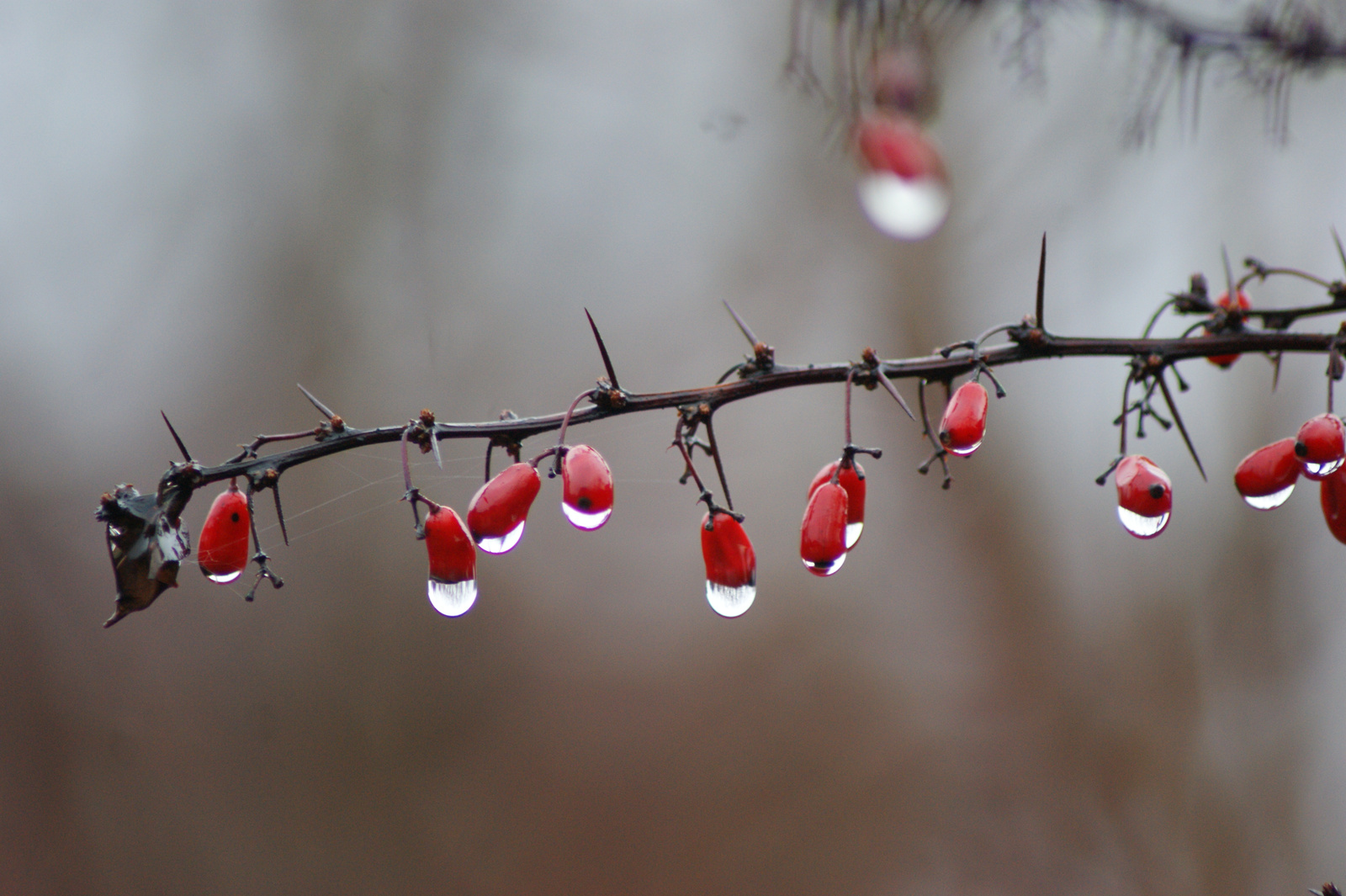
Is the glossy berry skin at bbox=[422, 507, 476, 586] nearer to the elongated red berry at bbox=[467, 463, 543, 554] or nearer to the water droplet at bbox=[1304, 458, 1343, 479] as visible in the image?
the elongated red berry at bbox=[467, 463, 543, 554]

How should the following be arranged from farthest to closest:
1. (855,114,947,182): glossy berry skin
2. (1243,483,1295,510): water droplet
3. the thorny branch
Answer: (855,114,947,182): glossy berry skin
(1243,483,1295,510): water droplet
the thorny branch

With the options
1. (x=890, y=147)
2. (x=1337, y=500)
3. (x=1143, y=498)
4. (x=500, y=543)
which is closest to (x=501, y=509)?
(x=500, y=543)

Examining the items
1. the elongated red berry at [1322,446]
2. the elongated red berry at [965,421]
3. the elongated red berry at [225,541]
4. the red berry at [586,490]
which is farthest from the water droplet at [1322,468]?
the elongated red berry at [225,541]

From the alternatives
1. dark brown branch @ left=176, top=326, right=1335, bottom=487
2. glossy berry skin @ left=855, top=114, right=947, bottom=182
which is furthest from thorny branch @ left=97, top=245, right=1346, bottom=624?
glossy berry skin @ left=855, top=114, right=947, bottom=182

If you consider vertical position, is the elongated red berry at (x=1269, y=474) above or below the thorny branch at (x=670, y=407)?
below

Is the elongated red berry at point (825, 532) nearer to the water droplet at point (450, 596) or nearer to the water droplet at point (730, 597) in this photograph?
the water droplet at point (730, 597)
